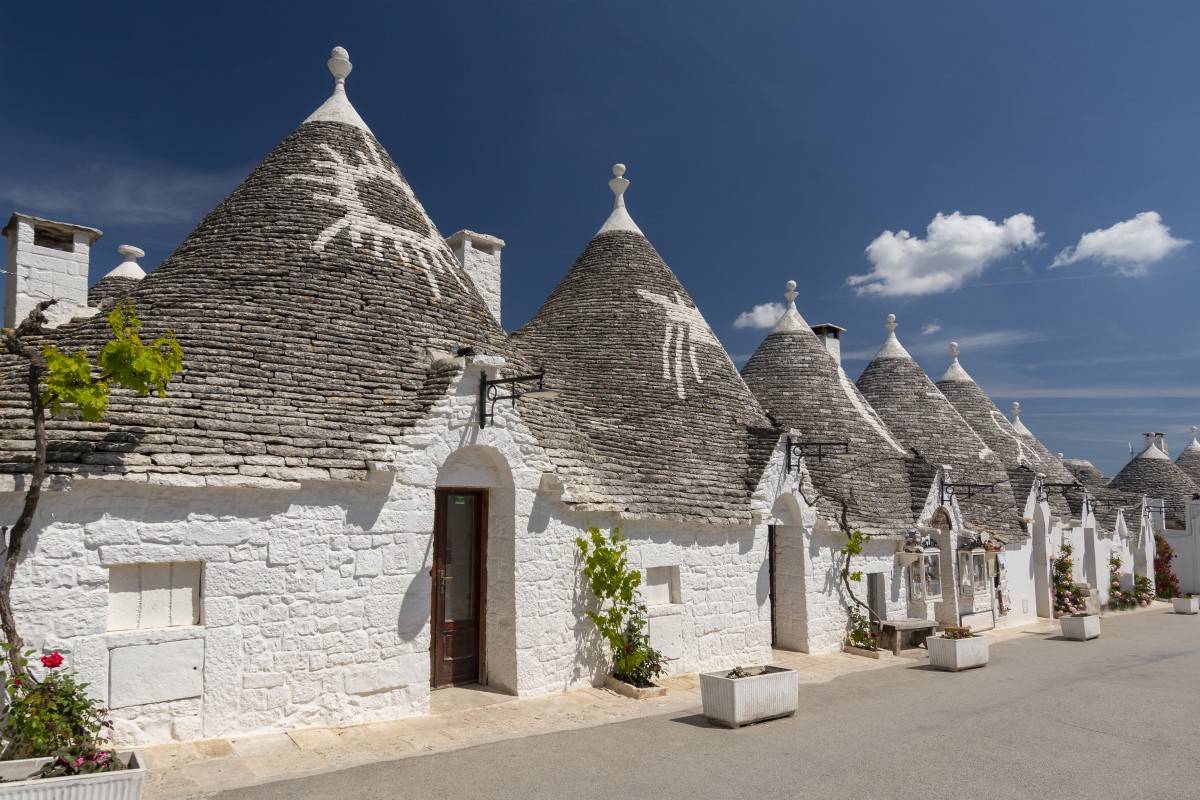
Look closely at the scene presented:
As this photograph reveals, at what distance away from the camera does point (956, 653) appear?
1223 cm

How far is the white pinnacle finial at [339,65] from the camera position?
12336 mm

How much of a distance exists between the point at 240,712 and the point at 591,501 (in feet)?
13.8

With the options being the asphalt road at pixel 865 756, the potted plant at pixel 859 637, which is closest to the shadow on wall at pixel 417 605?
the asphalt road at pixel 865 756

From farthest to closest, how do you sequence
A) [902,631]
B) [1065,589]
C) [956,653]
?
[1065,589] → [902,631] → [956,653]

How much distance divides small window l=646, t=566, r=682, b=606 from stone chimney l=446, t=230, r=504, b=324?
17.3 ft

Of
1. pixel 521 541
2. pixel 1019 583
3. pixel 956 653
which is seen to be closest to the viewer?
pixel 521 541

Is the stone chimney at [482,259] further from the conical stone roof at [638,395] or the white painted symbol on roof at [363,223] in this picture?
the white painted symbol on roof at [363,223]

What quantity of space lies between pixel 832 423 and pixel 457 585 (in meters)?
9.88

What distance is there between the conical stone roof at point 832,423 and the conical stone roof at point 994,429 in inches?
316

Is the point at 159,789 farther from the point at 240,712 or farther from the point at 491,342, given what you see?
the point at 491,342

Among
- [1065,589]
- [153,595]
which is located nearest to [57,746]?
[153,595]

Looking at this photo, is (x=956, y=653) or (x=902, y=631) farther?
(x=902, y=631)

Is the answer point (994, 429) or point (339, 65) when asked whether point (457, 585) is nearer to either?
point (339, 65)

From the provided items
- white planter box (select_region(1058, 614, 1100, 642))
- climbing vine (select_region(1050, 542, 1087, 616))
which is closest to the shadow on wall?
white planter box (select_region(1058, 614, 1100, 642))
